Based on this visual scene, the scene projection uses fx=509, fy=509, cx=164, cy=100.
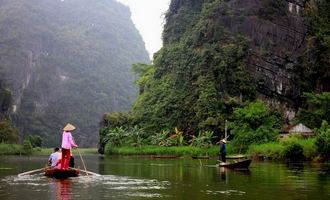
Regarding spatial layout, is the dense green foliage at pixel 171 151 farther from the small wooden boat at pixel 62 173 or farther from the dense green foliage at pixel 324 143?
the small wooden boat at pixel 62 173

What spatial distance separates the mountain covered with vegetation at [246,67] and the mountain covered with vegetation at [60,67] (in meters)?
58.5

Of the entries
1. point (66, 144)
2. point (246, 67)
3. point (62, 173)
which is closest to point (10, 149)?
point (246, 67)

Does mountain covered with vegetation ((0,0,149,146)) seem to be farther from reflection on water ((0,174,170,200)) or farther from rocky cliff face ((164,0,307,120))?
reflection on water ((0,174,170,200))

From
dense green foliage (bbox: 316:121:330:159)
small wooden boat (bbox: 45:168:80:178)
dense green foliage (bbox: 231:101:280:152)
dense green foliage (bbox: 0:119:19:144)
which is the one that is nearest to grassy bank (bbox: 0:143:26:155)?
dense green foliage (bbox: 0:119:19:144)

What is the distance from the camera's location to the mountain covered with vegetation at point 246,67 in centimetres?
5166

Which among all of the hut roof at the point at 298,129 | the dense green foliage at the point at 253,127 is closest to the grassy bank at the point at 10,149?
the dense green foliage at the point at 253,127

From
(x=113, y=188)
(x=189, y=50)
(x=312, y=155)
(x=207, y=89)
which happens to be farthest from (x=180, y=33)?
(x=113, y=188)

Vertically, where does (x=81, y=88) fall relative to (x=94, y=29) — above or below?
below

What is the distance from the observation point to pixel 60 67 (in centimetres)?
14000

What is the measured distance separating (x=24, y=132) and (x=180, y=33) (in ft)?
188

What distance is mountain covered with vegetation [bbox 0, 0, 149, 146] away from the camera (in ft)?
400

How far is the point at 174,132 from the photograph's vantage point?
5662 cm

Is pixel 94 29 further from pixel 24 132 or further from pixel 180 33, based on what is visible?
pixel 180 33

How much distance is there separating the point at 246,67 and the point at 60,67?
309 feet
